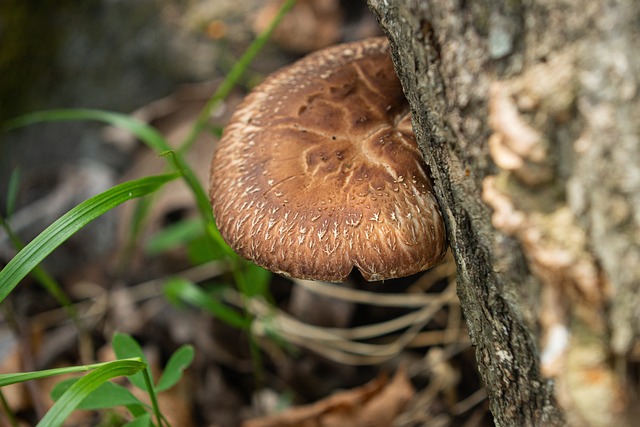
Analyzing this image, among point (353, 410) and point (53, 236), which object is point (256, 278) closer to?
point (353, 410)

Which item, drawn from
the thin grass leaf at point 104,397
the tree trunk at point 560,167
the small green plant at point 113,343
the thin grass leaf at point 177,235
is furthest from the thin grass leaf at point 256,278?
the tree trunk at point 560,167

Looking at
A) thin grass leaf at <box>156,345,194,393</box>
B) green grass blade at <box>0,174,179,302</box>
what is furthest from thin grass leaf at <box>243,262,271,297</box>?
green grass blade at <box>0,174,179,302</box>

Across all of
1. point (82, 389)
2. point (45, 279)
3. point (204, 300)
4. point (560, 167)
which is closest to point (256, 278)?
point (204, 300)

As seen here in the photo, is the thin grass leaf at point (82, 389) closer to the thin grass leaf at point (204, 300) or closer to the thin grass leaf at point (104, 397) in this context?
the thin grass leaf at point (104, 397)

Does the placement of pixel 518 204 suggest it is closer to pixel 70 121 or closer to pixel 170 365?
pixel 170 365

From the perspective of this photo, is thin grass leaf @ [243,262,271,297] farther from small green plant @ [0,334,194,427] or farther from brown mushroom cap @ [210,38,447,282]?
brown mushroom cap @ [210,38,447,282]

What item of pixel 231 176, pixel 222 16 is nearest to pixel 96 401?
pixel 231 176
